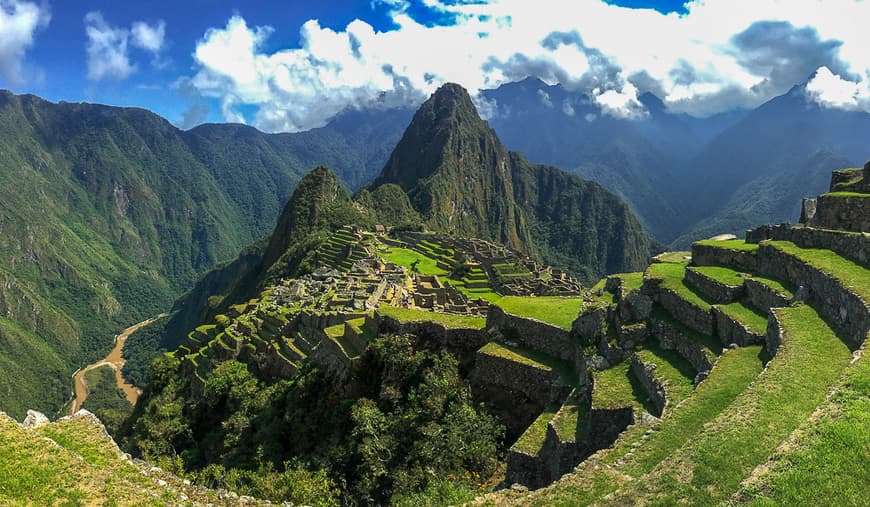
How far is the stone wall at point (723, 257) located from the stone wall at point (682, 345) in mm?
5454

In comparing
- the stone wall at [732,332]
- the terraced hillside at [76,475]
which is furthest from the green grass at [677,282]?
the terraced hillside at [76,475]

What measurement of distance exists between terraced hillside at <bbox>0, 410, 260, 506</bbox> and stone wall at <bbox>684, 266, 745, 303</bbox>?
14.4m

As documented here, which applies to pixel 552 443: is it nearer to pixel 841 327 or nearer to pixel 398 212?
pixel 841 327

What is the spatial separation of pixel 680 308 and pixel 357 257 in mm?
59023

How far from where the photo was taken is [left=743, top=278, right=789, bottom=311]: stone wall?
13773 millimetres

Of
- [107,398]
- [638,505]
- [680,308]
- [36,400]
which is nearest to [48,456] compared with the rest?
[638,505]

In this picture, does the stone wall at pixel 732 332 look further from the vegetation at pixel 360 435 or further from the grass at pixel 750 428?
the vegetation at pixel 360 435

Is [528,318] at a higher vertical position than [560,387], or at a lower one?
higher

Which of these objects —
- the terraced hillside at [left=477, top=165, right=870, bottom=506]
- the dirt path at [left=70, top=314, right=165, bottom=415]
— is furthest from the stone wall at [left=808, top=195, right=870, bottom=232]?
the dirt path at [left=70, top=314, right=165, bottom=415]

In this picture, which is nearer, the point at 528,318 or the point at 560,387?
the point at 560,387

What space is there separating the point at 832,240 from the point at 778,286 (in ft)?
9.40

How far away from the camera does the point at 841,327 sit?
1156 centimetres

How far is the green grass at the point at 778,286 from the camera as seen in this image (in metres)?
14.0

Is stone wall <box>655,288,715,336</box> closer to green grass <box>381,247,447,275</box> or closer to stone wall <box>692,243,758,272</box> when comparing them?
stone wall <box>692,243,758,272</box>
